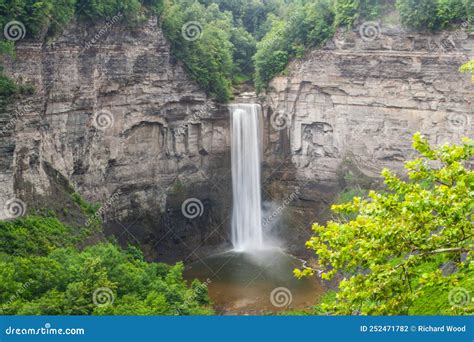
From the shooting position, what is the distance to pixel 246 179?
4138 cm

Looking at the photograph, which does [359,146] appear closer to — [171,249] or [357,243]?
[171,249]

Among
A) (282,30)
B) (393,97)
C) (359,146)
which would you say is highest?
(282,30)

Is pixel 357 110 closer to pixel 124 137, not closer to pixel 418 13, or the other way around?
pixel 418 13

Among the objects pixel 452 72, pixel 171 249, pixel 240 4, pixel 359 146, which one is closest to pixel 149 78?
pixel 171 249

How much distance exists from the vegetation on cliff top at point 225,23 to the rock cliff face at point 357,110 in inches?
40.0

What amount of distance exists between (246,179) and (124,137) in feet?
32.2

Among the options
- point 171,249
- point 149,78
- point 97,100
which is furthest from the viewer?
point 171,249

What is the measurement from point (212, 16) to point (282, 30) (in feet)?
31.3

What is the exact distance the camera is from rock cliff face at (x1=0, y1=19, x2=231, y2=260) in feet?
90.3

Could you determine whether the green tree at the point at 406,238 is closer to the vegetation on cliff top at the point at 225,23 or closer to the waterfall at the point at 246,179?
the vegetation on cliff top at the point at 225,23

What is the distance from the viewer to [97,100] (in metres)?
32.8

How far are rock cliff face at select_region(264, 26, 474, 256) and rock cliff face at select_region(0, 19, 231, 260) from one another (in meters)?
4.31

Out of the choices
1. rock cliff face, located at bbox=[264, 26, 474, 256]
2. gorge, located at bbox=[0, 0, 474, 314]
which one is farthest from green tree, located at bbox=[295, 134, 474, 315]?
rock cliff face, located at bbox=[264, 26, 474, 256]

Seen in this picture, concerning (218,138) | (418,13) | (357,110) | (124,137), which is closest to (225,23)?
(218,138)
